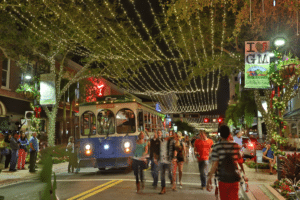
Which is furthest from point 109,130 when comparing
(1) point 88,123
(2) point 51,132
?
(2) point 51,132

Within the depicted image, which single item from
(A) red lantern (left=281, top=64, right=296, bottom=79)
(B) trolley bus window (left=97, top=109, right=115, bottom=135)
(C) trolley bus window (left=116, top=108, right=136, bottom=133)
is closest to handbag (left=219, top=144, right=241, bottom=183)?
(A) red lantern (left=281, top=64, right=296, bottom=79)

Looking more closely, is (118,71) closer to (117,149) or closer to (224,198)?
(117,149)

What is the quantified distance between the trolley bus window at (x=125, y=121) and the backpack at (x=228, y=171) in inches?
367

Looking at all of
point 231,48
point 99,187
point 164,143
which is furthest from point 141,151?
point 231,48

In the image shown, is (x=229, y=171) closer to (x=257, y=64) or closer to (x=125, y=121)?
(x=257, y=64)

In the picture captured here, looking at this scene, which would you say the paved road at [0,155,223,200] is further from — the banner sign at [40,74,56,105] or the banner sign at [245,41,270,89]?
the banner sign at [40,74,56,105]

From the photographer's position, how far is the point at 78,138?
593 inches

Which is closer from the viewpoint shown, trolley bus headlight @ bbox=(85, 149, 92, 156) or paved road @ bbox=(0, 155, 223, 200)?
paved road @ bbox=(0, 155, 223, 200)

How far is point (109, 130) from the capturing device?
1482 cm

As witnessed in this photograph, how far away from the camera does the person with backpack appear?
541cm

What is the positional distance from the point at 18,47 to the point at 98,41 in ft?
16.9

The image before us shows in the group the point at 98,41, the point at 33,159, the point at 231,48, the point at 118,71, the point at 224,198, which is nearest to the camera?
the point at 224,198

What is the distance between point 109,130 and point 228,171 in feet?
32.4

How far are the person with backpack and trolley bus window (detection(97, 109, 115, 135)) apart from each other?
9501 millimetres
